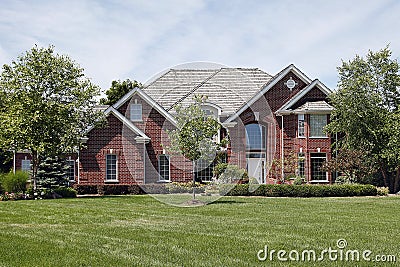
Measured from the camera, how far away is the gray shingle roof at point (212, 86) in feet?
121

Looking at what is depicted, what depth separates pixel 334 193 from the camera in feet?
93.1


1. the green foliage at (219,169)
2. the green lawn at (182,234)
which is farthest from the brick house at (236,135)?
the green lawn at (182,234)

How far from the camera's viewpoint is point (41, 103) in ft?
87.9

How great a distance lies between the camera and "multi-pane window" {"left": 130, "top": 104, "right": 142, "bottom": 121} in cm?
3472

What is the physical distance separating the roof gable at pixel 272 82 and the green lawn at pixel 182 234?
49.1ft

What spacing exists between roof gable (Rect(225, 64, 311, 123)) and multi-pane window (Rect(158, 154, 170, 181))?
4.59 metres

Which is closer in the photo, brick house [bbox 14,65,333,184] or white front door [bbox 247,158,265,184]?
brick house [bbox 14,65,333,184]

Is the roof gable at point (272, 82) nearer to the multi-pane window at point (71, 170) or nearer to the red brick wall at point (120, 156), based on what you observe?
the red brick wall at point (120, 156)

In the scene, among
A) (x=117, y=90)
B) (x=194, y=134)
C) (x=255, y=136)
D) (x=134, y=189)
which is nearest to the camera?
(x=194, y=134)

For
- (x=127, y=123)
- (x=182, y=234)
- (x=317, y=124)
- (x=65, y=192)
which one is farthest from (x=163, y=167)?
(x=182, y=234)

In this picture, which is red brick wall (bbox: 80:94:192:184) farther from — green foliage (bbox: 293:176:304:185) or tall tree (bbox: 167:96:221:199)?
tall tree (bbox: 167:96:221:199)

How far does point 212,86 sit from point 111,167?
9.24 meters

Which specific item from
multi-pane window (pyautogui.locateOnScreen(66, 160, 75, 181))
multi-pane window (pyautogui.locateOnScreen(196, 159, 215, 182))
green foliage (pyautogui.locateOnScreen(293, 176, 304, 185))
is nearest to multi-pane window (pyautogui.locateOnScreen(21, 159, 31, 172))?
multi-pane window (pyautogui.locateOnScreen(66, 160, 75, 181))

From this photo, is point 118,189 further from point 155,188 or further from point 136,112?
point 136,112
